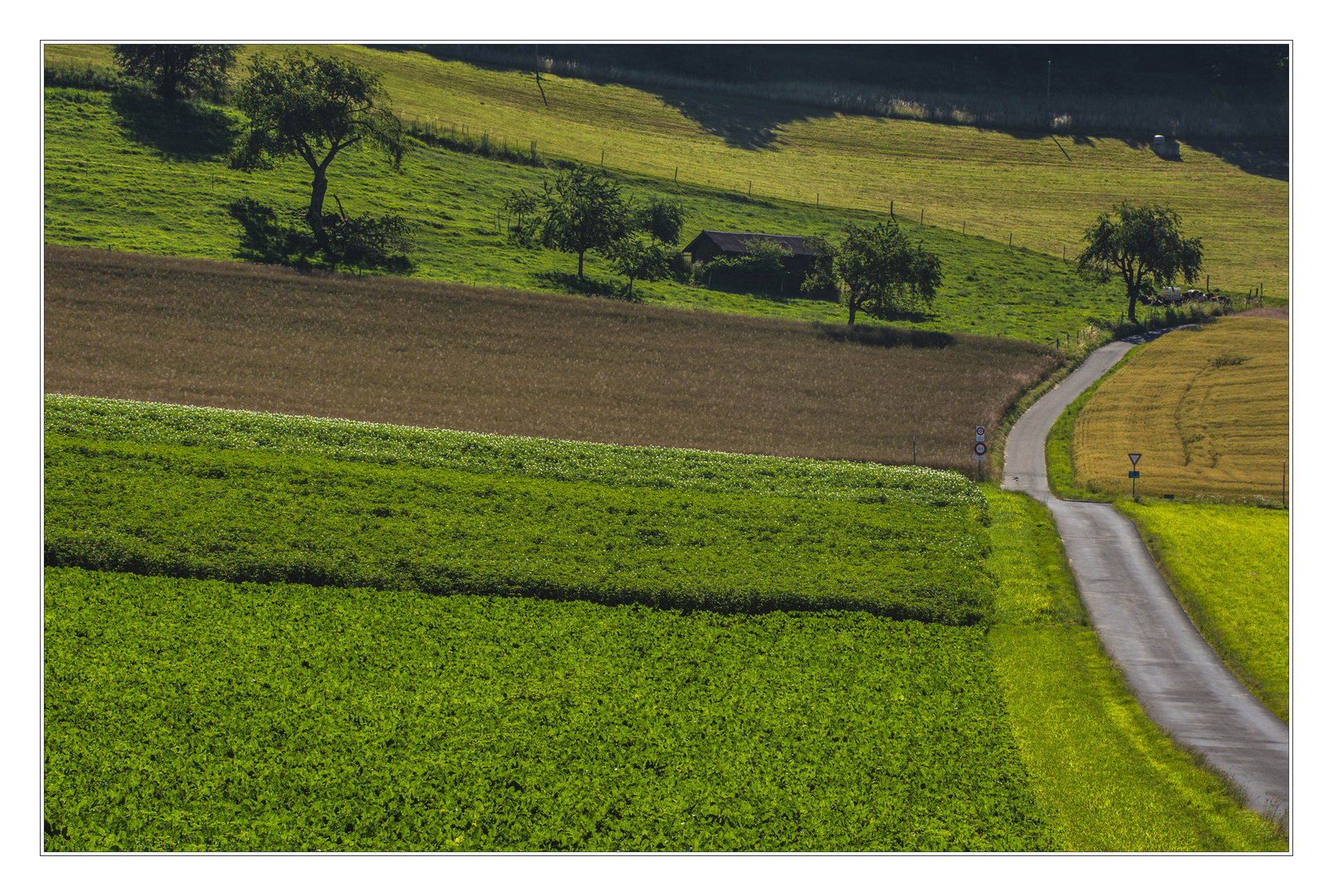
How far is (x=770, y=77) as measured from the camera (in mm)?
137000

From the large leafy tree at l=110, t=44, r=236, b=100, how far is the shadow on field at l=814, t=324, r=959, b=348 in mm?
62258

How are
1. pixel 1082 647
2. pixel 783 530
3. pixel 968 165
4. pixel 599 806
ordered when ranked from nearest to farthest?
pixel 599 806 < pixel 1082 647 < pixel 783 530 < pixel 968 165

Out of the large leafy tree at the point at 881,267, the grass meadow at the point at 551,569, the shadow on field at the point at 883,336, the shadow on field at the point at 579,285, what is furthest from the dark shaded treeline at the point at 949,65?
the grass meadow at the point at 551,569

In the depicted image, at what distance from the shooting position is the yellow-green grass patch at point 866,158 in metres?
102

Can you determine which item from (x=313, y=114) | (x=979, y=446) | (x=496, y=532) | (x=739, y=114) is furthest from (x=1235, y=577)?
(x=739, y=114)

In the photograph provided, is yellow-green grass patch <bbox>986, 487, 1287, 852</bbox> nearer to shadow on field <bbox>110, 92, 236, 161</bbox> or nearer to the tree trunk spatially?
the tree trunk

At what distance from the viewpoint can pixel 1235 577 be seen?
3050 cm

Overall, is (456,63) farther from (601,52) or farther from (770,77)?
(770,77)

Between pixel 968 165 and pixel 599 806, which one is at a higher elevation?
pixel 968 165

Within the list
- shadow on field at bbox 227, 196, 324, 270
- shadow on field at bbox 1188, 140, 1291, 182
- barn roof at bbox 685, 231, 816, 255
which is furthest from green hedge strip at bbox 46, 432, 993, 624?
shadow on field at bbox 1188, 140, 1291, 182

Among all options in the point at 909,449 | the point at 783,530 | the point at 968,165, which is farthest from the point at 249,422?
the point at 968,165

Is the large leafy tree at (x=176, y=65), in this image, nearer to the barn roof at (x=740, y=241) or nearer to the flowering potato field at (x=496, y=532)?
the barn roof at (x=740, y=241)

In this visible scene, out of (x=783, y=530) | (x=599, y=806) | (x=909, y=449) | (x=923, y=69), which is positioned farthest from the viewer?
(x=923, y=69)
